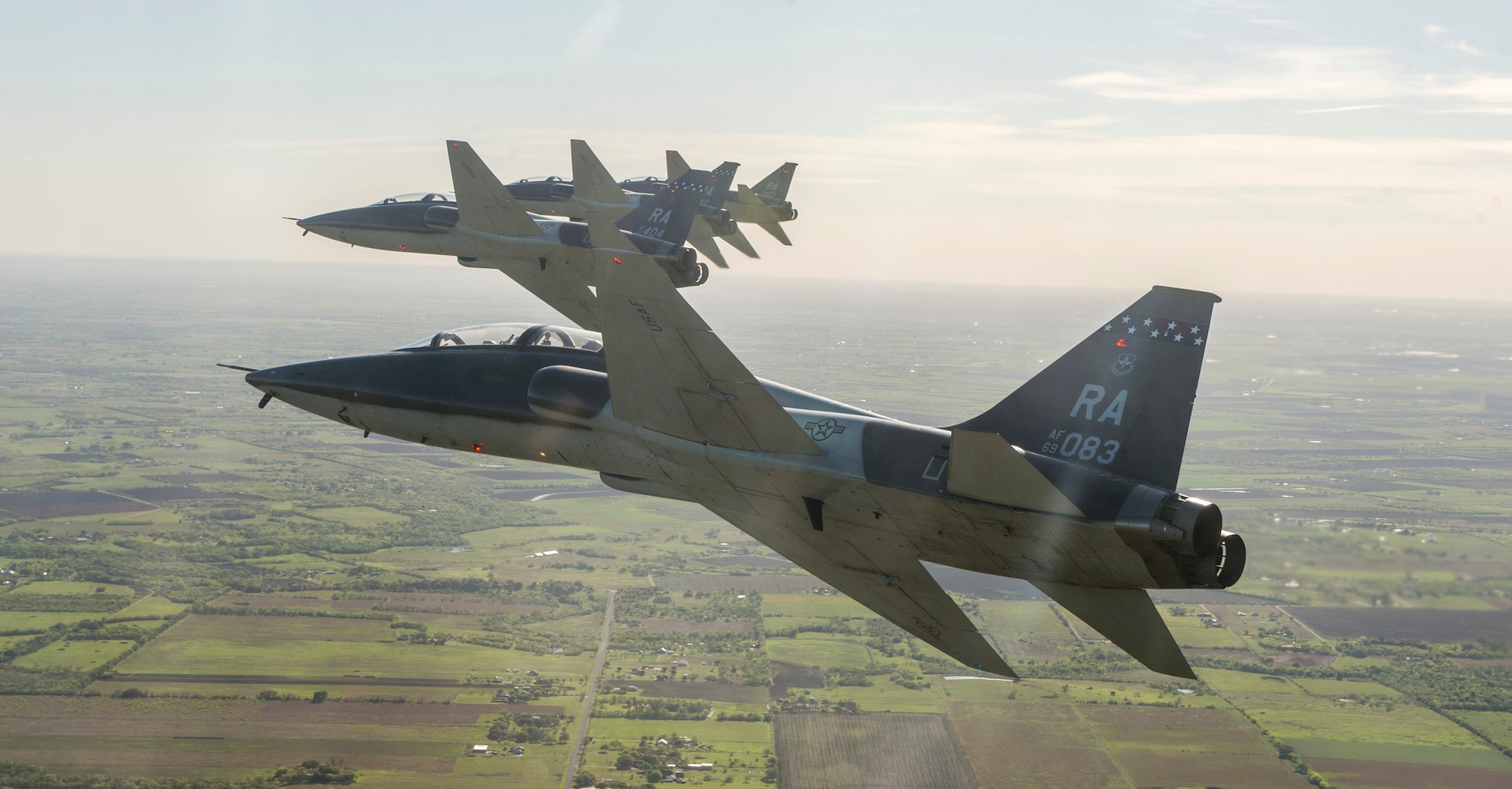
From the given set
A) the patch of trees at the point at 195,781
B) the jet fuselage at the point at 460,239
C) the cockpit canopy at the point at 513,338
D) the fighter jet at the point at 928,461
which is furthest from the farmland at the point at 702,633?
the jet fuselage at the point at 460,239

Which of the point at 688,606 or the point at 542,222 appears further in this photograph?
the point at 688,606

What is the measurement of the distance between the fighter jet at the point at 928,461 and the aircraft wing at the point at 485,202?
1733 cm

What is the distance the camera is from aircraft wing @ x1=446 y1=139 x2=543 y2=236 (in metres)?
31.9

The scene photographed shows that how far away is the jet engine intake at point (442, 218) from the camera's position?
34250mm

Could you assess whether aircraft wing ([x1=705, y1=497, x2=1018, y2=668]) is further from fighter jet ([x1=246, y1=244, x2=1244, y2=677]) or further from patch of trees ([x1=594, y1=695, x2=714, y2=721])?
patch of trees ([x1=594, y1=695, x2=714, y2=721])

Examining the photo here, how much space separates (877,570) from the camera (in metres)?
14.8

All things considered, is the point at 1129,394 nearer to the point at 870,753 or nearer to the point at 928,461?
the point at 928,461

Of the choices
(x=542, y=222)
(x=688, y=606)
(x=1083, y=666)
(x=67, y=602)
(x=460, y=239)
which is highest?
(x=542, y=222)

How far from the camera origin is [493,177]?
3186 cm

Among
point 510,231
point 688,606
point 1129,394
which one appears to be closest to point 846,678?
point 688,606

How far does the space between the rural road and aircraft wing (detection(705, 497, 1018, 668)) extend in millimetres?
30594

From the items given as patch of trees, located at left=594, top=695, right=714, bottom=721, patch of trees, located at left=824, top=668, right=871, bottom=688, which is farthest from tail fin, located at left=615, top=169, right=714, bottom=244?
patch of trees, located at left=824, top=668, right=871, bottom=688

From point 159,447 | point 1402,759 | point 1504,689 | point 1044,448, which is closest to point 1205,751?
point 1402,759

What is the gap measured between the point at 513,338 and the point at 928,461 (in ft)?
27.2
